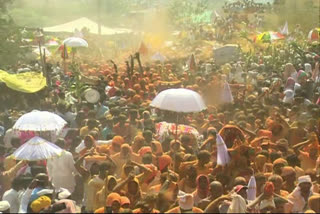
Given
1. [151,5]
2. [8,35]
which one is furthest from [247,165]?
[151,5]

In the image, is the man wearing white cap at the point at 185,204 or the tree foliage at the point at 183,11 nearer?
the man wearing white cap at the point at 185,204

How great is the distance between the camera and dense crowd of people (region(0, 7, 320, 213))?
5.47 metres

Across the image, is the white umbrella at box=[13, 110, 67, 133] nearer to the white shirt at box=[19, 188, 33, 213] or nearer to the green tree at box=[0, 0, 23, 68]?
the white shirt at box=[19, 188, 33, 213]

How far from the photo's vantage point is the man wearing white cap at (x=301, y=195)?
5.54m

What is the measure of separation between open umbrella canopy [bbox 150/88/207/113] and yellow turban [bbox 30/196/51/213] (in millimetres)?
2696

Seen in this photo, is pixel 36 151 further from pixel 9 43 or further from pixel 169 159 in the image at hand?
pixel 9 43

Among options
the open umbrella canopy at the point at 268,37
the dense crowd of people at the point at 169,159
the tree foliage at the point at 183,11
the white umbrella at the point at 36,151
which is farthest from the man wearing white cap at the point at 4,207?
the tree foliage at the point at 183,11

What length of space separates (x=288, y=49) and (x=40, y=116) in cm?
1411

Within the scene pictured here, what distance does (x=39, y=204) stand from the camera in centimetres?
519

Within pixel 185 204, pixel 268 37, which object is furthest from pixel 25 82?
pixel 268 37

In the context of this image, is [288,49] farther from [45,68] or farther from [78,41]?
[45,68]

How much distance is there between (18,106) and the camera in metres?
11.5

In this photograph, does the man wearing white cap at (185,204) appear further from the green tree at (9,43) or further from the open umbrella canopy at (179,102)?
the green tree at (9,43)

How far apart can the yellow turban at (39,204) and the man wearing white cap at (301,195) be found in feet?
8.10
